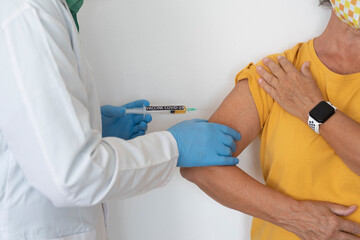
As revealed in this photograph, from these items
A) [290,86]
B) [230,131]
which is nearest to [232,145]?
[230,131]

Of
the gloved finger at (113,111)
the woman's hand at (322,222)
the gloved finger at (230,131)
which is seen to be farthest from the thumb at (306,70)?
the gloved finger at (113,111)

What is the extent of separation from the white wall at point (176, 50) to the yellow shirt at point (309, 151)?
0.85 feet

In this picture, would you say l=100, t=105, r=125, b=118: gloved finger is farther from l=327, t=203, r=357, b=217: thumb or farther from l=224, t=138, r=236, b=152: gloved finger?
l=327, t=203, r=357, b=217: thumb

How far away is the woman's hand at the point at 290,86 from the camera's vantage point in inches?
50.1

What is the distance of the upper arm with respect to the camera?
53.7 inches

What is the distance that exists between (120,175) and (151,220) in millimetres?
788

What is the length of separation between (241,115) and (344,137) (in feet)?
1.17

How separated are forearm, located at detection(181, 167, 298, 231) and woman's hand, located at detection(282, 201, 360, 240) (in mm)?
26

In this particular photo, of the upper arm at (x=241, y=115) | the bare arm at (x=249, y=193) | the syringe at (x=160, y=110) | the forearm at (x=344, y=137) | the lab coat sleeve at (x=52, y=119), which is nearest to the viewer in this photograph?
the lab coat sleeve at (x=52, y=119)

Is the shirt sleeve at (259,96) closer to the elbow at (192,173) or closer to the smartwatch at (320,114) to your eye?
the smartwatch at (320,114)

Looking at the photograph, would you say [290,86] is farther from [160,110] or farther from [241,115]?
[160,110]

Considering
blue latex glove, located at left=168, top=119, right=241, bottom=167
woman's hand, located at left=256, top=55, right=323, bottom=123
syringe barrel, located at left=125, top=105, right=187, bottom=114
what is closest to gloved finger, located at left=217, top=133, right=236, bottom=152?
blue latex glove, located at left=168, top=119, right=241, bottom=167

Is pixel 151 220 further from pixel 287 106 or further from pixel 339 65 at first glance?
pixel 339 65

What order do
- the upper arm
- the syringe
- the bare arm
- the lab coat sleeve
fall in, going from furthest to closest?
the syringe, the upper arm, the bare arm, the lab coat sleeve
